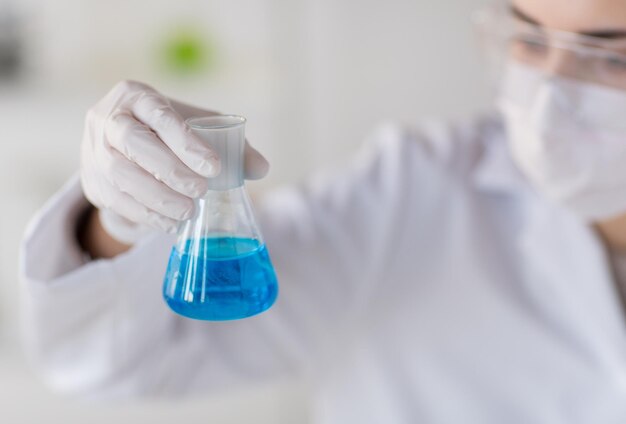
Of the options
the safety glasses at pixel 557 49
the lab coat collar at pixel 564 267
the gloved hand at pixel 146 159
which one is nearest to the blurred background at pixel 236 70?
the lab coat collar at pixel 564 267

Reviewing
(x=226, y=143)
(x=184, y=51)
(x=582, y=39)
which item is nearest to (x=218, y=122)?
(x=226, y=143)

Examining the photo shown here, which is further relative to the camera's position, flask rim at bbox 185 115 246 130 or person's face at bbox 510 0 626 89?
person's face at bbox 510 0 626 89

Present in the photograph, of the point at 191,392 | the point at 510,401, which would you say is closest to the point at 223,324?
the point at 191,392

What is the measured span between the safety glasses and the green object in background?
1.10 m

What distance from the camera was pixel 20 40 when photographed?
77.9 inches

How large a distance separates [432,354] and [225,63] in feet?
3.72

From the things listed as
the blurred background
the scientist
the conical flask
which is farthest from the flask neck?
the blurred background

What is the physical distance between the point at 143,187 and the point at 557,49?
0.59m

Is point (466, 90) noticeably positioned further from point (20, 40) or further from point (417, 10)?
point (20, 40)

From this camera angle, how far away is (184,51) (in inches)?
78.7

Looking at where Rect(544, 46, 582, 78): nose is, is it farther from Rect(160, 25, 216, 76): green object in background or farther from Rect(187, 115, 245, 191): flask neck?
Rect(160, 25, 216, 76): green object in background

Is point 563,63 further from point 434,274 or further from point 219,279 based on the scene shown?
point 219,279

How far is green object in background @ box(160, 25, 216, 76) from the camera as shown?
2.00 m

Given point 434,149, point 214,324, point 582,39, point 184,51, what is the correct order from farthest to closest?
point 184,51, point 434,149, point 214,324, point 582,39
